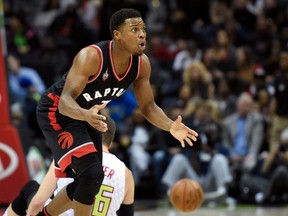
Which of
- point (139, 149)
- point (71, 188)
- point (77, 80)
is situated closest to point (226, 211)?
point (139, 149)

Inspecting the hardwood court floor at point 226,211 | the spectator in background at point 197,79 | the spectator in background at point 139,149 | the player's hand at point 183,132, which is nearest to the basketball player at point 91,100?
the player's hand at point 183,132

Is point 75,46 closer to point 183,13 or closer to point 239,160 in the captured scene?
point 183,13

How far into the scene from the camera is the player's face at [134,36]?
6926 mm

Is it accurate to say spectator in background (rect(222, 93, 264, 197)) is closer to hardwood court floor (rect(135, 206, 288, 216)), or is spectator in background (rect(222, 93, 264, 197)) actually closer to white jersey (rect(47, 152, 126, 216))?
hardwood court floor (rect(135, 206, 288, 216))

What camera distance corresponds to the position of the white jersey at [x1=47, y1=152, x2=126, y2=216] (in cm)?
728

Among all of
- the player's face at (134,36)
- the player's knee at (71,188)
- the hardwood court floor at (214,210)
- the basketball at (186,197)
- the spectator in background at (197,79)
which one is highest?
the player's face at (134,36)

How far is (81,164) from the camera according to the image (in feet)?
22.3

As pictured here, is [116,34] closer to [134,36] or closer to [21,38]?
[134,36]

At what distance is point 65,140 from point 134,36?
3.66 ft

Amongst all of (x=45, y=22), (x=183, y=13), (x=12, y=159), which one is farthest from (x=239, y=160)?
(x=45, y=22)

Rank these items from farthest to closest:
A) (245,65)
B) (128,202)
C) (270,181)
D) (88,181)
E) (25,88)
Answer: (245,65) → (25,88) → (270,181) → (128,202) → (88,181)

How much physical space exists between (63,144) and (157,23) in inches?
458

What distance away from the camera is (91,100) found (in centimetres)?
718

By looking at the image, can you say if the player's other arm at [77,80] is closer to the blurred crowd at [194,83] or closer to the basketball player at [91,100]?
the basketball player at [91,100]
